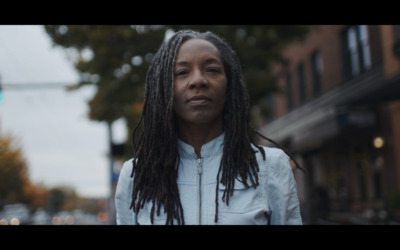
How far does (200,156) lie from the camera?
6.41ft

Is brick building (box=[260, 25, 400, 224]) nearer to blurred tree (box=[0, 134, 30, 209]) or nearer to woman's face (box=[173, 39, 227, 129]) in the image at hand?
woman's face (box=[173, 39, 227, 129])

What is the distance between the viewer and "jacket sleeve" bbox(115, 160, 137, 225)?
6.54ft

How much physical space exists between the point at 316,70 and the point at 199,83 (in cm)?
2063

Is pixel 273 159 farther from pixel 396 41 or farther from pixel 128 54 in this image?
pixel 396 41

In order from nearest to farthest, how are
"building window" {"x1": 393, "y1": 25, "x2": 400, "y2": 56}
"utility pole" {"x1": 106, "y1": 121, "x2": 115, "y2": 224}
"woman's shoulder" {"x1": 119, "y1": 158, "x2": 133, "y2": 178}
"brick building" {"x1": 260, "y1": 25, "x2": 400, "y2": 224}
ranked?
"woman's shoulder" {"x1": 119, "y1": 158, "x2": 133, "y2": 178} → "building window" {"x1": 393, "y1": 25, "x2": 400, "y2": 56} → "utility pole" {"x1": 106, "y1": 121, "x2": 115, "y2": 224} → "brick building" {"x1": 260, "y1": 25, "x2": 400, "y2": 224}

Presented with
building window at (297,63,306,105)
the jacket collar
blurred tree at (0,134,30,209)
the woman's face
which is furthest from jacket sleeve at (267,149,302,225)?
blurred tree at (0,134,30,209)

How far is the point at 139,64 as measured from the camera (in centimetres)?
1195

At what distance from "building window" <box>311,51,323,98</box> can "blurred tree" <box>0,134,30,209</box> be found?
90.4ft

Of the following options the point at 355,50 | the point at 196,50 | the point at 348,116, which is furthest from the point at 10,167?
the point at 196,50
